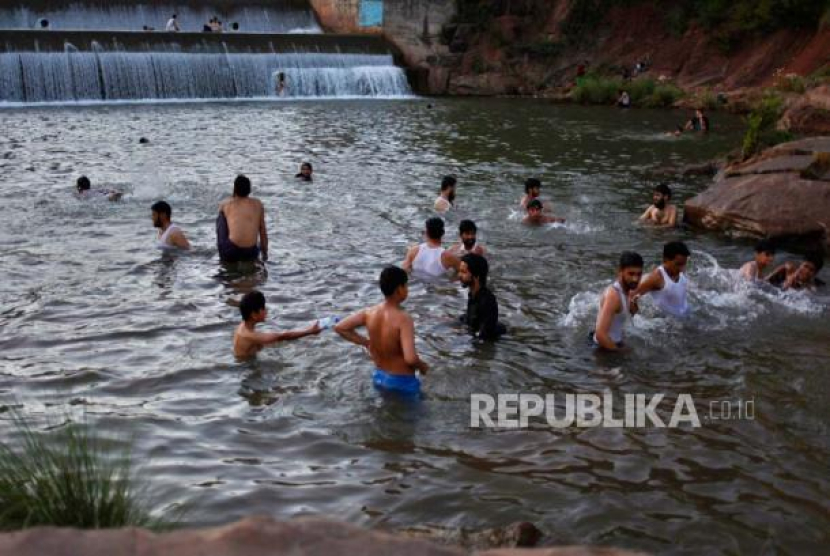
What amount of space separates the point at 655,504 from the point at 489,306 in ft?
10.2

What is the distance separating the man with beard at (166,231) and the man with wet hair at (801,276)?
7.45 meters

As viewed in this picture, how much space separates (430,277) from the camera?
10508 millimetres

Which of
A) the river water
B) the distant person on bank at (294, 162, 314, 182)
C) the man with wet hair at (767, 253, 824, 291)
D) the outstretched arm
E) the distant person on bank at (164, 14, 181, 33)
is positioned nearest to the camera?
the river water

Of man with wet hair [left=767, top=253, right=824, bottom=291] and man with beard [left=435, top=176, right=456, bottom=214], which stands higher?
man with beard [left=435, top=176, right=456, bottom=214]

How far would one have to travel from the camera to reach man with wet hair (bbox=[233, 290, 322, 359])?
7582mm

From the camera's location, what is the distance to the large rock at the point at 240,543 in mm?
2656

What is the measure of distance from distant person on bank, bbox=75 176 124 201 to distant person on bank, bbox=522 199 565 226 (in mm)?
6880

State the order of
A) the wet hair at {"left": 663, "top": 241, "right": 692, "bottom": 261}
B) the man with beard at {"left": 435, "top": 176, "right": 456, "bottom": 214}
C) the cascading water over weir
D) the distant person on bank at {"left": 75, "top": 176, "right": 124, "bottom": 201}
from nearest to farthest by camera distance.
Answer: the wet hair at {"left": 663, "top": 241, "right": 692, "bottom": 261} < the man with beard at {"left": 435, "top": 176, "right": 456, "bottom": 214} < the distant person on bank at {"left": 75, "top": 176, "right": 124, "bottom": 201} < the cascading water over weir

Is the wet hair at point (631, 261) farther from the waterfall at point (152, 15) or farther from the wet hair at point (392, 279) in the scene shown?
the waterfall at point (152, 15)

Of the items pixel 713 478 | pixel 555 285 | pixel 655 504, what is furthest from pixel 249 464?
pixel 555 285

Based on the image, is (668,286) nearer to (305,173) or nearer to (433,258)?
(433,258)

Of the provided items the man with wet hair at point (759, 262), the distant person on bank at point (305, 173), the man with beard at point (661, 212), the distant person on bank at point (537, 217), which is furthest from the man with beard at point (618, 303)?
the distant person on bank at point (305, 173)

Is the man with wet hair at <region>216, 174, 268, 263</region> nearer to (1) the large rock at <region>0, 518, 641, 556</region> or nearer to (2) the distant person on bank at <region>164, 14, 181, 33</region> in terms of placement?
(1) the large rock at <region>0, 518, 641, 556</region>


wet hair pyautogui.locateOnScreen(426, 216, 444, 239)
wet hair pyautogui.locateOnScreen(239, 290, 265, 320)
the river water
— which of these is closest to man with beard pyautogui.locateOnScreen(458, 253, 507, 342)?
the river water
